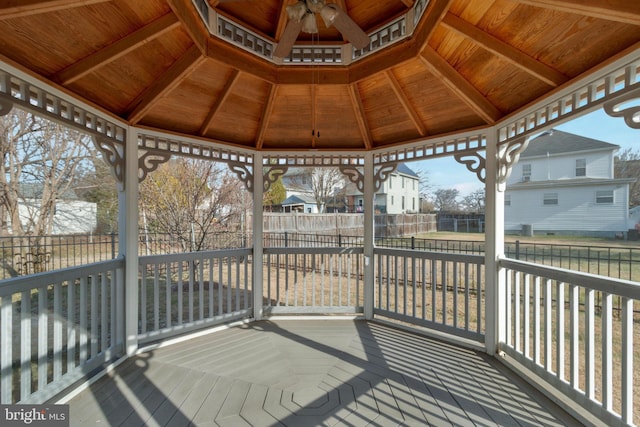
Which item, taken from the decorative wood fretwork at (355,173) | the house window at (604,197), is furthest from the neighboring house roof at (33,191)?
the house window at (604,197)

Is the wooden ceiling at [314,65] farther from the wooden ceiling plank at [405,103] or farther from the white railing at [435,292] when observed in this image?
the white railing at [435,292]

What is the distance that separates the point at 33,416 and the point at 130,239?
1.52 m

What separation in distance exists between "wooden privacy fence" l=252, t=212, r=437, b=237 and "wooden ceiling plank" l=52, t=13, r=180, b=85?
24.8 ft

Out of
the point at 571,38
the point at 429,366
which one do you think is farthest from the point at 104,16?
the point at 429,366

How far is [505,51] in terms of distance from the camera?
2189 millimetres

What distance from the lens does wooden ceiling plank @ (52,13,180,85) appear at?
2.14 meters

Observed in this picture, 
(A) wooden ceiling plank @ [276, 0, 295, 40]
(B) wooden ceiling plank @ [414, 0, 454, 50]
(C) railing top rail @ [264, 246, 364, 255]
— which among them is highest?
(A) wooden ceiling plank @ [276, 0, 295, 40]

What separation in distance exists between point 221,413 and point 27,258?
714 centimetres

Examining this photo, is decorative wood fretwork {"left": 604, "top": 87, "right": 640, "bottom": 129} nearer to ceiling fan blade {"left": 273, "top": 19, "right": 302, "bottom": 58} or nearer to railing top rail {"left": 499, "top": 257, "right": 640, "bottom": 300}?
railing top rail {"left": 499, "top": 257, "right": 640, "bottom": 300}

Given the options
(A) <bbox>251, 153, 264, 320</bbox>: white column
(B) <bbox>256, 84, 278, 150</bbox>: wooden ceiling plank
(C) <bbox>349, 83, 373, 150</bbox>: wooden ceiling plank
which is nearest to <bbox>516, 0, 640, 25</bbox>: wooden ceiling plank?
(C) <bbox>349, 83, 373, 150</bbox>: wooden ceiling plank

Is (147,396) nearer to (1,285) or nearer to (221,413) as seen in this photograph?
(221,413)

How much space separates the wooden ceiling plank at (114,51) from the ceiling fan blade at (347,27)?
1.22 m

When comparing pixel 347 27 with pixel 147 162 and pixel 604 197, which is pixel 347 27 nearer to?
pixel 147 162

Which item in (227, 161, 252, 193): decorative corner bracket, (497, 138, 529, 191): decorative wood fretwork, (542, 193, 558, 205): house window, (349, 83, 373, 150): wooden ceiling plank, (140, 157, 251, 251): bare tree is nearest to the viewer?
(497, 138, 529, 191): decorative wood fretwork
